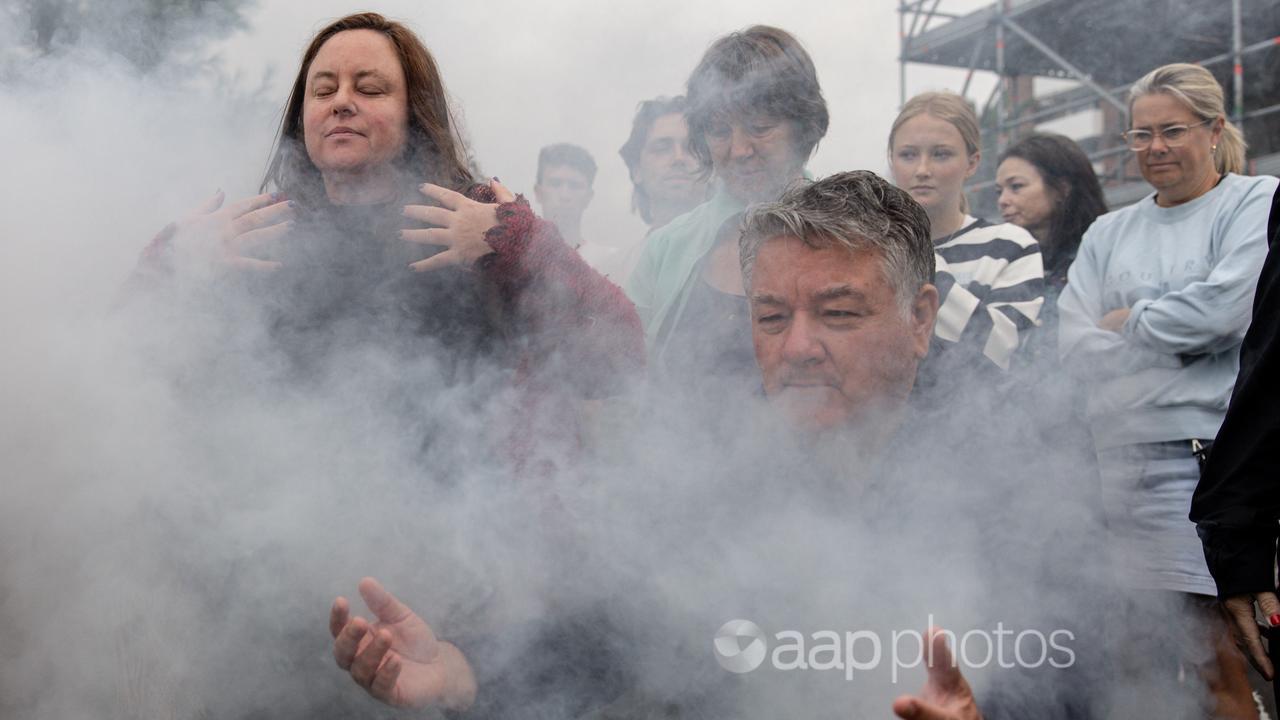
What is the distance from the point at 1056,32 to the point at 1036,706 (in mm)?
2802

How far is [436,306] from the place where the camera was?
2.19m

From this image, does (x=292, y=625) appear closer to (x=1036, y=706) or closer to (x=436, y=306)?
(x=436, y=306)

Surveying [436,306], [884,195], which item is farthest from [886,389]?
[436,306]

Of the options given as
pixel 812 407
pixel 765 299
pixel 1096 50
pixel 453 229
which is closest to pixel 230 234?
pixel 453 229

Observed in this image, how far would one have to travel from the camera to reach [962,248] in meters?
2.82

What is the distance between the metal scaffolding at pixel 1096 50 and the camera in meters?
3.75

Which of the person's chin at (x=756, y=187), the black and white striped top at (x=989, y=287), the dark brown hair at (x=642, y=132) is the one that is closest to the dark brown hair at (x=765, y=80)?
the person's chin at (x=756, y=187)

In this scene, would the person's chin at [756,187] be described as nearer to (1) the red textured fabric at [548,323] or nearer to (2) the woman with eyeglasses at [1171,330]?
(1) the red textured fabric at [548,323]

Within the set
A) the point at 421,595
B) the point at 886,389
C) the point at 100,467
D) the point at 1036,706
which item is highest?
the point at 100,467

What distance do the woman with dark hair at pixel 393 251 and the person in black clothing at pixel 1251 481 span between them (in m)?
1.23

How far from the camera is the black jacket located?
2.09 meters

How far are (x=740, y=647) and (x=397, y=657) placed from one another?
62cm

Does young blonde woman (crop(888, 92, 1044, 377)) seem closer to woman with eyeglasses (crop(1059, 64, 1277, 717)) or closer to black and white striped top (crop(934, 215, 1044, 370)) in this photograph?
black and white striped top (crop(934, 215, 1044, 370))

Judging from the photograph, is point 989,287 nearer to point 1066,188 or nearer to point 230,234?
point 1066,188
